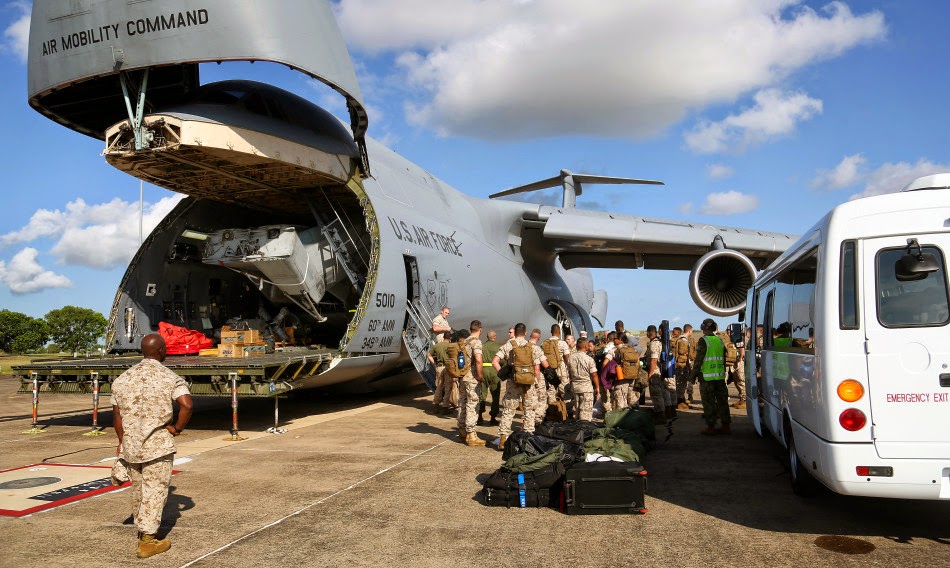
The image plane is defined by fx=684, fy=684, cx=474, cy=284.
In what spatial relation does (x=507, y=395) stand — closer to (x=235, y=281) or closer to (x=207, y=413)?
(x=207, y=413)

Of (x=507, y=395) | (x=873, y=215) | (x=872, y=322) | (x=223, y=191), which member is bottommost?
(x=507, y=395)

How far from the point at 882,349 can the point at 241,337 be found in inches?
417

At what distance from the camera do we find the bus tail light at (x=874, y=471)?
469 cm

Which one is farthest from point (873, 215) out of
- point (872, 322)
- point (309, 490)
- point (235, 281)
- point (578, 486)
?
point (235, 281)

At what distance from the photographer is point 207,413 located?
43.0 ft

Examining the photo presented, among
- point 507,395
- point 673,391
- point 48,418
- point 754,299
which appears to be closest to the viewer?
point 507,395

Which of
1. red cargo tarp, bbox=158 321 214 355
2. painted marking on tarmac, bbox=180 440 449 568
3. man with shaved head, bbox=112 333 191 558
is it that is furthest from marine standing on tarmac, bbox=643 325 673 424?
red cargo tarp, bbox=158 321 214 355

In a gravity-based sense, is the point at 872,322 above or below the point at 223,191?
below

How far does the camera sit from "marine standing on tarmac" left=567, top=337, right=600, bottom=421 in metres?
9.92

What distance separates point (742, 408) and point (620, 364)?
4.18m

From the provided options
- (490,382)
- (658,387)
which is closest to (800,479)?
(658,387)

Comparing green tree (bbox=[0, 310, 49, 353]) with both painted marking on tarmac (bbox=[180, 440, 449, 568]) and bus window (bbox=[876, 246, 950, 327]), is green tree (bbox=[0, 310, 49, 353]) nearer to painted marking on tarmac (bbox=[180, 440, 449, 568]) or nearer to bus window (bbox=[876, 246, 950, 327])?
painted marking on tarmac (bbox=[180, 440, 449, 568])

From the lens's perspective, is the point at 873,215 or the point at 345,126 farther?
the point at 345,126

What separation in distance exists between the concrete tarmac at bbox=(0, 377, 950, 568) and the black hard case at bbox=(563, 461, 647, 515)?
10cm
